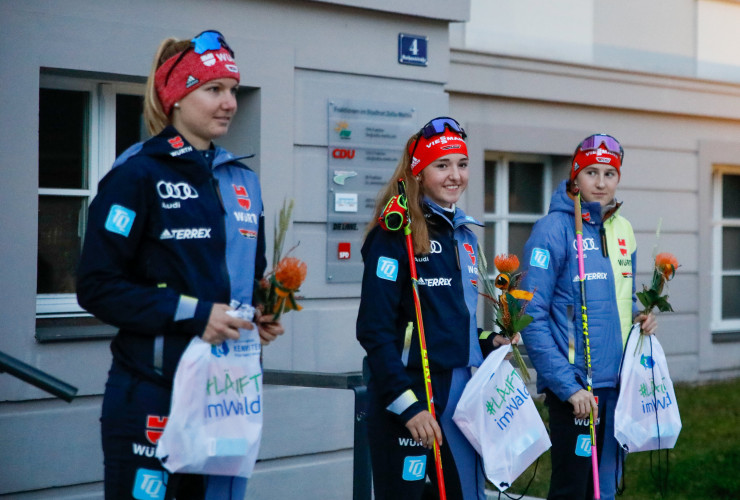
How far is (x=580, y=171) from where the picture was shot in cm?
443

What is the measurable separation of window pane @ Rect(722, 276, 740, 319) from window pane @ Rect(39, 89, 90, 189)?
707 cm

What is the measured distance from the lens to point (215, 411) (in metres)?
2.67

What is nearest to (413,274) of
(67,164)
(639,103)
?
(67,164)

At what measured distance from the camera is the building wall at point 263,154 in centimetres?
467

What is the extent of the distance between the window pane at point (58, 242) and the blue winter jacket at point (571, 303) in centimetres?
237

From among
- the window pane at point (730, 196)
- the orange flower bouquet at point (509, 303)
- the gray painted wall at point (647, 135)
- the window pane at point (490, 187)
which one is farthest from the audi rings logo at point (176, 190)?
the window pane at point (730, 196)

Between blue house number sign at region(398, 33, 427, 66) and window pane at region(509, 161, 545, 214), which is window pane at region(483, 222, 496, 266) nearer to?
window pane at region(509, 161, 545, 214)

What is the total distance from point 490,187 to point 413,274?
15.9ft

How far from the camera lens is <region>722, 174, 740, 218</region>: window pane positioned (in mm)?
9992

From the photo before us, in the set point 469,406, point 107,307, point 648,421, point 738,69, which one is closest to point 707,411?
point 738,69

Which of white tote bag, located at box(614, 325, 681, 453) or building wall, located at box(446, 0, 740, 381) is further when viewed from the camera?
building wall, located at box(446, 0, 740, 381)

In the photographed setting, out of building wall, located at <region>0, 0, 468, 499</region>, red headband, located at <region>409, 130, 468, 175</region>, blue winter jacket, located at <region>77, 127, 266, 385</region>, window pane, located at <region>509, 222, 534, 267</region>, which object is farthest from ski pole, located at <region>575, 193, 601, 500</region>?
window pane, located at <region>509, 222, 534, 267</region>

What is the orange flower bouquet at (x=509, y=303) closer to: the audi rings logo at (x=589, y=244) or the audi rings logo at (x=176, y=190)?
the audi rings logo at (x=589, y=244)

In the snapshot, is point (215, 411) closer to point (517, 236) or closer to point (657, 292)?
point (657, 292)
